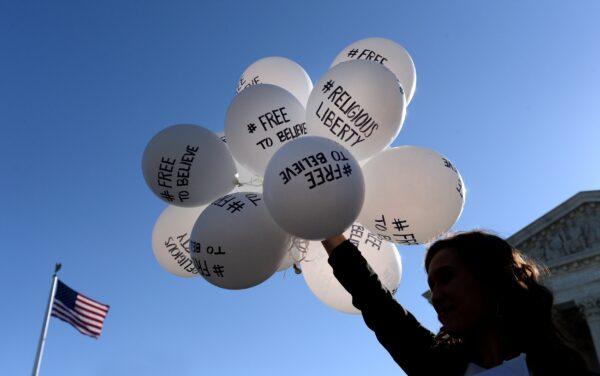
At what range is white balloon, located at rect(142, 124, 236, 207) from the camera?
3.17 m

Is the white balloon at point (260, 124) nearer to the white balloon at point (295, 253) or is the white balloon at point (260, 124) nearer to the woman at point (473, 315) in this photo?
the white balloon at point (295, 253)

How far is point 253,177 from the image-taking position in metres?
3.57

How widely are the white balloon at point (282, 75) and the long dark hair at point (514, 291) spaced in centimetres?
207

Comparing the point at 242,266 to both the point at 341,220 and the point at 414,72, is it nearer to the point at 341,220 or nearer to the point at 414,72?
the point at 341,220

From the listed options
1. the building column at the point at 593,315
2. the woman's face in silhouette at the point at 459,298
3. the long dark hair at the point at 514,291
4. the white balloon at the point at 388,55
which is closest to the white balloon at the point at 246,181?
the white balloon at the point at 388,55

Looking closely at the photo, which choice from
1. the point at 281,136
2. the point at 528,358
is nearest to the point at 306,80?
the point at 281,136

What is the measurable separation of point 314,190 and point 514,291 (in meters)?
1.00

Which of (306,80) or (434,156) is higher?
(306,80)

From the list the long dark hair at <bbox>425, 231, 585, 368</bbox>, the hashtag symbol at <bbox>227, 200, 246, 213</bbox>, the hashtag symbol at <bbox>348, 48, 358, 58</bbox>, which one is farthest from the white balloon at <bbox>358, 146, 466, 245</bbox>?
the hashtag symbol at <bbox>348, 48, 358, 58</bbox>

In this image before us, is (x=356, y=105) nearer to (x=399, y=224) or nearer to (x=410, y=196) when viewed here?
(x=410, y=196)

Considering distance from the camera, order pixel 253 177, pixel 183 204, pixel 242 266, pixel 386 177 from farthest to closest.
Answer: pixel 253 177 → pixel 183 204 → pixel 386 177 → pixel 242 266

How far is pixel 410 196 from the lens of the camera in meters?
3.05

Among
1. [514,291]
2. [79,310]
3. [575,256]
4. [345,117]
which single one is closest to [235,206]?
[345,117]

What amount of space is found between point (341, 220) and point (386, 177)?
0.60 metres
